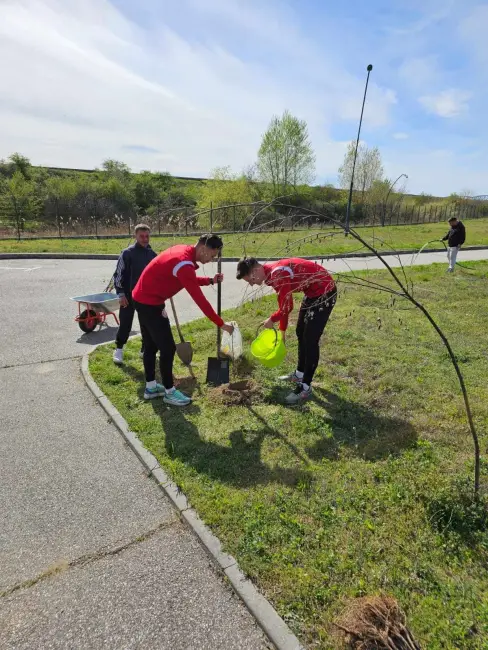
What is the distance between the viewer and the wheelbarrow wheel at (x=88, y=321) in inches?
264

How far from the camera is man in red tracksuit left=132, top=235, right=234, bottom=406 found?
366 centimetres

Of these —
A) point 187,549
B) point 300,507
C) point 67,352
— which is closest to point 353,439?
point 300,507

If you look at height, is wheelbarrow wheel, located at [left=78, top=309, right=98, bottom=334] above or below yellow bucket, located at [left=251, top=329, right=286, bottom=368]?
below

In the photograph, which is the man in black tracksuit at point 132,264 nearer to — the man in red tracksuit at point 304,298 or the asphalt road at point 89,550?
the asphalt road at point 89,550

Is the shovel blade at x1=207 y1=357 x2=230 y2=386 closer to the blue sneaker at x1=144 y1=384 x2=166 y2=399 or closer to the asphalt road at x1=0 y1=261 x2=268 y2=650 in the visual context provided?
the blue sneaker at x1=144 y1=384 x2=166 y2=399

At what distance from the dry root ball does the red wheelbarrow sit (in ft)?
18.5

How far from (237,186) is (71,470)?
107 ft

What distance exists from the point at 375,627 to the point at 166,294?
3037mm

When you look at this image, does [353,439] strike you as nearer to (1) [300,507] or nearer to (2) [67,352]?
(1) [300,507]

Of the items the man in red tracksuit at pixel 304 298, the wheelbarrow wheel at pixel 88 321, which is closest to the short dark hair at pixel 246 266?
the man in red tracksuit at pixel 304 298

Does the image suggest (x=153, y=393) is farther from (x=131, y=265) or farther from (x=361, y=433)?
(x=361, y=433)

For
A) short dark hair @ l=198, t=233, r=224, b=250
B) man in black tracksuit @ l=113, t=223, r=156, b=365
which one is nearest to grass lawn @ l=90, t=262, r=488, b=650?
man in black tracksuit @ l=113, t=223, r=156, b=365

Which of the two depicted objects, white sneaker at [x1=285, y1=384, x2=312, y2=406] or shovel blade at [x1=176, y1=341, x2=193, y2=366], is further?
shovel blade at [x1=176, y1=341, x2=193, y2=366]

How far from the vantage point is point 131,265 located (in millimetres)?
5199
